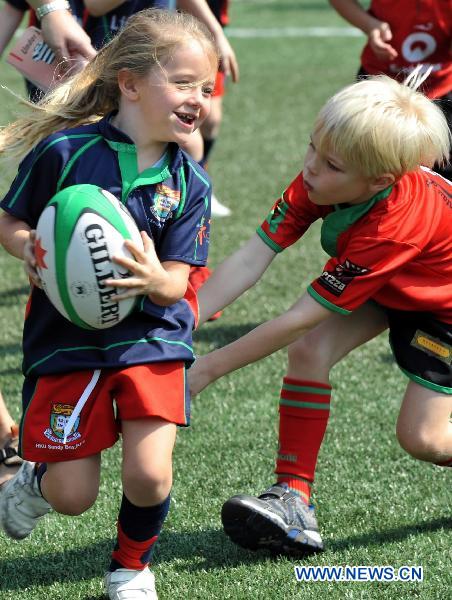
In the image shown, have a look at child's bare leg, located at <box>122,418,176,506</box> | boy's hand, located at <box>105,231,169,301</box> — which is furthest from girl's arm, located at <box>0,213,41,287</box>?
child's bare leg, located at <box>122,418,176,506</box>

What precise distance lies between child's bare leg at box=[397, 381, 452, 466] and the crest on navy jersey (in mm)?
1003

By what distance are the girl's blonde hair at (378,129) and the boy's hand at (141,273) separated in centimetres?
61

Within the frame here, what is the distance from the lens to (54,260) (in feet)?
9.21

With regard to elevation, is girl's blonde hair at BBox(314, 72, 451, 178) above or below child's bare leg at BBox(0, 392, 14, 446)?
above

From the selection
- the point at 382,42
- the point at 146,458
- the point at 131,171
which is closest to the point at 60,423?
the point at 146,458

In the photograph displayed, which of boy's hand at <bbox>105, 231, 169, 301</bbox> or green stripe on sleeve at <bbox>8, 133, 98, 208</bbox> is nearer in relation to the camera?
boy's hand at <bbox>105, 231, 169, 301</bbox>

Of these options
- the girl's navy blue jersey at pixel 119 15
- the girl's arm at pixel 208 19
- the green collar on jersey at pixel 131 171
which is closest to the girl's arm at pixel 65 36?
the girl's navy blue jersey at pixel 119 15

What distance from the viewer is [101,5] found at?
4.32 meters

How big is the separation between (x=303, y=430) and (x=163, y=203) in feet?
3.08

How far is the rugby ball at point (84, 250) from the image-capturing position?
9.09 ft

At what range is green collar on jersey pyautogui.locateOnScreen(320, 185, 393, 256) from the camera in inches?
127

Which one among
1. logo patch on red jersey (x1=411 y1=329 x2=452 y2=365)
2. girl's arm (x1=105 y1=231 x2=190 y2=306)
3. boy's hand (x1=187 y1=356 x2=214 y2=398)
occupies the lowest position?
boy's hand (x1=187 y1=356 x2=214 y2=398)

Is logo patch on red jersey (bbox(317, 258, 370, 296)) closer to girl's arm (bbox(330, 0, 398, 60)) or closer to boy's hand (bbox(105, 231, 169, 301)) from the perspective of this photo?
boy's hand (bbox(105, 231, 169, 301))

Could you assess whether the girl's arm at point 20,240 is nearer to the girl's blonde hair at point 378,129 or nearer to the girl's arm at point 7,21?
the girl's blonde hair at point 378,129
